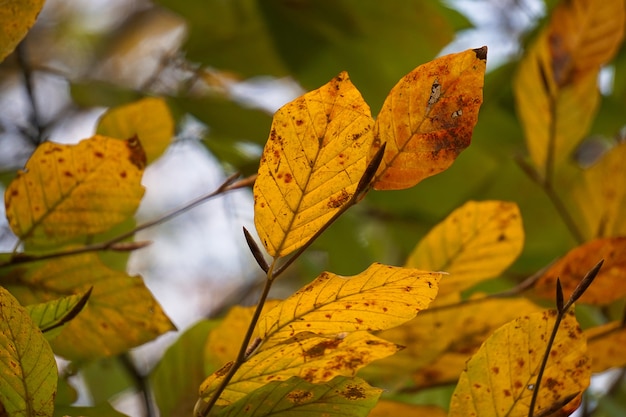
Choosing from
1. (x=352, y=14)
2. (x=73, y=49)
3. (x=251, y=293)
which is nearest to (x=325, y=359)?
(x=352, y=14)

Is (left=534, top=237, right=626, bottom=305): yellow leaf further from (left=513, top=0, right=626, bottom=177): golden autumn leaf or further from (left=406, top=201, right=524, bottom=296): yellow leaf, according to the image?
(left=513, top=0, right=626, bottom=177): golden autumn leaf

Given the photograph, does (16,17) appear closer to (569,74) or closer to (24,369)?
(24,369)

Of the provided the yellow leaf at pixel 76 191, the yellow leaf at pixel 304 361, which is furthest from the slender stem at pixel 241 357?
the yellow leaf at pixel 76 191

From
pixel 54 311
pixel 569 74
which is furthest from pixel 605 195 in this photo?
pixel 54 311

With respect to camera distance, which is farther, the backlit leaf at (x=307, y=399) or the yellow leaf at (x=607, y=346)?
the yellow leaf at (x=607, y=346)

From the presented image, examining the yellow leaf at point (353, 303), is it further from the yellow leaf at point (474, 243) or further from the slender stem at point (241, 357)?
the yellow leaf at point (474, 243)

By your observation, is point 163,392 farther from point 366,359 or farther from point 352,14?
point 352,14
